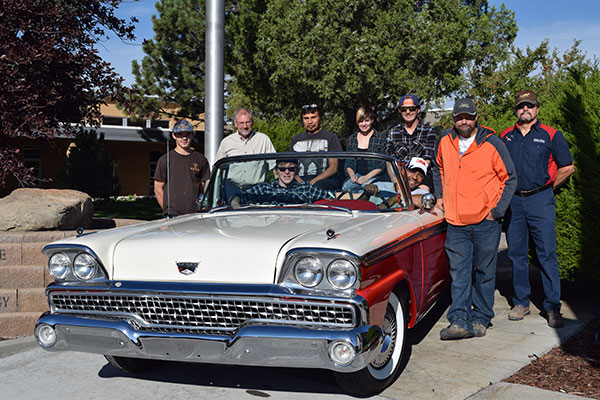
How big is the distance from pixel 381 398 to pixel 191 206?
10.9ft

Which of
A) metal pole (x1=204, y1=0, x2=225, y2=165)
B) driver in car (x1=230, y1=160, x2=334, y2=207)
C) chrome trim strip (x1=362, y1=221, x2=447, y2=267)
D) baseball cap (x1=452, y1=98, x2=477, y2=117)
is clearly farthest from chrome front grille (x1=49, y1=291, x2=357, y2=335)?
metal pole (x1=204, y1=0, x2=225, y2=165)

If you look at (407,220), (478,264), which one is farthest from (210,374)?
(478,264)

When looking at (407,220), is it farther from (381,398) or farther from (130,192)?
(130,192)

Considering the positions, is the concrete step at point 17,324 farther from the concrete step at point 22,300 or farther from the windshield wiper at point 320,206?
the windshield wiper at point 320,206

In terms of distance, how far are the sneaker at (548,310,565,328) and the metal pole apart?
417 cm

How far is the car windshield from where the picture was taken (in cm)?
474

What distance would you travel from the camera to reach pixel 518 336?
A: 515cm

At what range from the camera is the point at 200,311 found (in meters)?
3.42

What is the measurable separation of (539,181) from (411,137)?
4.33ft

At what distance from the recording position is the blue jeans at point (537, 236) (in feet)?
17.8

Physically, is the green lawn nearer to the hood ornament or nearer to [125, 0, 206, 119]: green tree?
[125, 0, 206, 119]: green tree

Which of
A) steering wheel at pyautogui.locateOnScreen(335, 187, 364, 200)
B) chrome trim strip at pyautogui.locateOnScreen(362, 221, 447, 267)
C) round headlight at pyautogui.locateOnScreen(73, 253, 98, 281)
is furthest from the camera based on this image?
steering wheel at pyautogui.locateOnScreen(335, 187, 364, 200)

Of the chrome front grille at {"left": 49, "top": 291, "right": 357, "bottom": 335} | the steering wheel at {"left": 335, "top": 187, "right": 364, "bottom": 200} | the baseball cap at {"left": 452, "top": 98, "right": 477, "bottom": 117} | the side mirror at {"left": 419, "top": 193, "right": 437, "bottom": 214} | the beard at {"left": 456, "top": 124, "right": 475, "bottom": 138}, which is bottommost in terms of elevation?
the chrome front grille at {"left": 49, "top": 291, "right": 357, "bottom": 335}

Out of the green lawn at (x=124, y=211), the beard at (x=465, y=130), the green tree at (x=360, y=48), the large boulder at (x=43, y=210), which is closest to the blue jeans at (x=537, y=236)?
the beard at (x=465, y=130)
